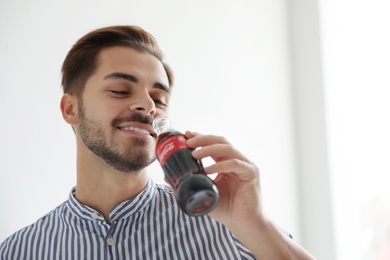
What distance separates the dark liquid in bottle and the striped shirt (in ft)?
0.99

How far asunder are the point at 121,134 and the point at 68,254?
302 mm

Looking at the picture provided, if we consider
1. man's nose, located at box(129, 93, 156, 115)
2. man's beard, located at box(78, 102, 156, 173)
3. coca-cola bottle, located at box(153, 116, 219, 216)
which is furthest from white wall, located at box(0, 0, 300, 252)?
coca-cola bottle, located at box(153, 116, 219, 216)

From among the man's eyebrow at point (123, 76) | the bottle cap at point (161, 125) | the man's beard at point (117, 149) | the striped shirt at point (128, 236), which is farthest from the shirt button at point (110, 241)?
the man's eyebrow at point (123, 76)

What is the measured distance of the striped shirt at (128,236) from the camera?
97 cm

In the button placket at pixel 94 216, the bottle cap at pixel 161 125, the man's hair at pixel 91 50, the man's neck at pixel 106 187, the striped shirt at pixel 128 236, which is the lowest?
the striped shirt at pixel 128 236

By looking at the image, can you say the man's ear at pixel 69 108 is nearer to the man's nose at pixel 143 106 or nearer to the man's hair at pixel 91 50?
the man's hair at pixel 91 50

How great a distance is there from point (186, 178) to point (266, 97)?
125 centimetres

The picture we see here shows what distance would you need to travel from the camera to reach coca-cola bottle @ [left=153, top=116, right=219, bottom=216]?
687 mm

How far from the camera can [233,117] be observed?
5.66ft

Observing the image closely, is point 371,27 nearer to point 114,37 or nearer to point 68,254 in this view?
point 114,37

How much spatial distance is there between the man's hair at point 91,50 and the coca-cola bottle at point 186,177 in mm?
423

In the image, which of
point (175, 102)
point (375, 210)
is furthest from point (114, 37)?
point (375, 210)

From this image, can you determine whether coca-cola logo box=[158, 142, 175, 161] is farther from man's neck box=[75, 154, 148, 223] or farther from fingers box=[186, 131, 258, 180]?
man's neck box=[75, 154, 148, 223]

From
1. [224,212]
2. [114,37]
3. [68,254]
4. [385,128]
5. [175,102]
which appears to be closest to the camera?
[224,212]
